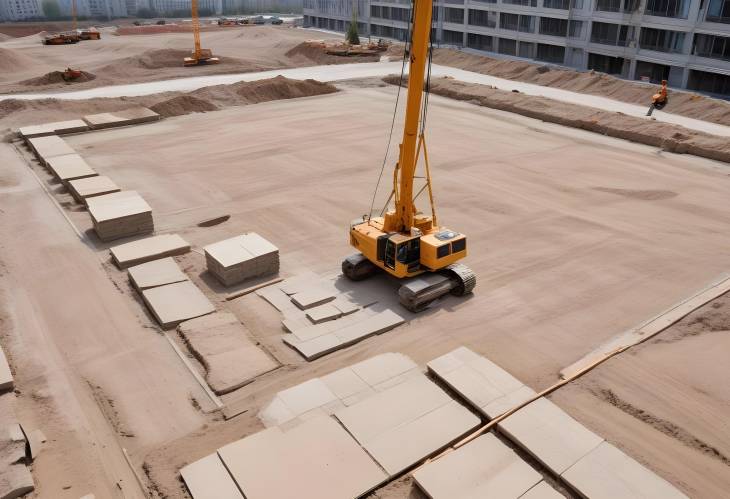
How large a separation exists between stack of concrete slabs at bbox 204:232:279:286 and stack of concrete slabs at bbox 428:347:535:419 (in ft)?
19.4

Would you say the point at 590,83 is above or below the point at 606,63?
below

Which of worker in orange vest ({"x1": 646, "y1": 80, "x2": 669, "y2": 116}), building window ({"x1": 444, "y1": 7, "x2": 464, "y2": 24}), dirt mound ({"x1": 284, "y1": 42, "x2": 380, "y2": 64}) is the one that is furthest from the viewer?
building window ({"x1": 444, "y1": 7, "x2": 464, "y2": 24})

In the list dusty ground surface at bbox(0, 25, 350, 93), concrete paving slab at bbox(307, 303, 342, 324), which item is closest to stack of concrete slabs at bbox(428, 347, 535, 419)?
concrete paving slab at bbox(307, 303, 342, 324)

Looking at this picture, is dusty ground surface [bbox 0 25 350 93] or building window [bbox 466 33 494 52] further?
building window [bbox 466 33 494 52]

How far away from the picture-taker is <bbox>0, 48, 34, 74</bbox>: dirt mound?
46.1 m

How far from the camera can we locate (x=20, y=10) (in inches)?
3622

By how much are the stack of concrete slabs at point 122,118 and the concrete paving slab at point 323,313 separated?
2083 cm

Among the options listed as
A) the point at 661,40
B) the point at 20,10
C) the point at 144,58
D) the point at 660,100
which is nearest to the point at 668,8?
the point at 661,40

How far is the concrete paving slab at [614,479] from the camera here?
28.9ft

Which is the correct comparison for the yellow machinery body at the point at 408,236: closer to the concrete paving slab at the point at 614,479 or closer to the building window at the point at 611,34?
the concrete paving slab at the point at 614,479

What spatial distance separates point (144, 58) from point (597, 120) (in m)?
36.2

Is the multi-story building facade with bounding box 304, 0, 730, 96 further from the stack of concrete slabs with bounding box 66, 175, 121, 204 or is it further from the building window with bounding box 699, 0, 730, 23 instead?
the stack of concrete slabs with bounding box 66, 175, 121, 204

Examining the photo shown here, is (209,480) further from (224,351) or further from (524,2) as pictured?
(524,2)

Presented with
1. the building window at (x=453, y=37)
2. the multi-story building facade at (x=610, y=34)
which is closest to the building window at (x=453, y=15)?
the multi-story building facade at (x=610, y=34)
